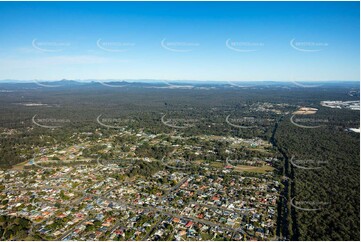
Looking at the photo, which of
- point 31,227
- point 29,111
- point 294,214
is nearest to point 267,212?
point 294,214

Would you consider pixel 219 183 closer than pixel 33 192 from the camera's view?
No

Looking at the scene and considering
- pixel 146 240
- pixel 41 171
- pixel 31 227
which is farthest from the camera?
pixel 41 171

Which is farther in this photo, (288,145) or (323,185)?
(288,145)

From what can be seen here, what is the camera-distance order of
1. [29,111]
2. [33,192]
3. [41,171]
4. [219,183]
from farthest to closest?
[29,111], [41,171], [219,183], [33,192]

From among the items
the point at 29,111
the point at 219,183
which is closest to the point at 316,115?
the point at 219,183

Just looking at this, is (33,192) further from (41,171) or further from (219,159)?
(219,159)

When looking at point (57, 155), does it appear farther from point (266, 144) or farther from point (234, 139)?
point (266, 144)

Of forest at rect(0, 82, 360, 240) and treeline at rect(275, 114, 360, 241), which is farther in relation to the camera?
forest at rect(0, 82, 360, 240)

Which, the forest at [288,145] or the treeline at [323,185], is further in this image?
the forest at [288,145]

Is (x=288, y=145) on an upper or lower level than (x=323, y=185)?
upper
